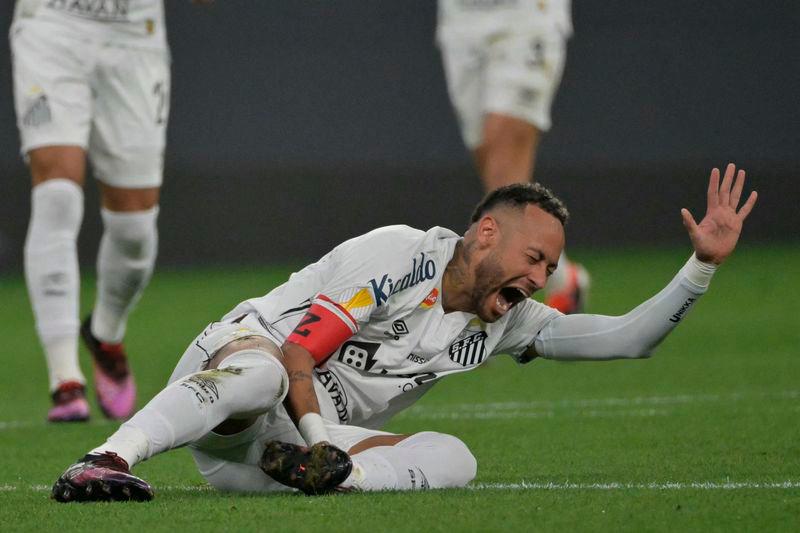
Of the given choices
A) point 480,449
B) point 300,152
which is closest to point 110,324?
point 480,449

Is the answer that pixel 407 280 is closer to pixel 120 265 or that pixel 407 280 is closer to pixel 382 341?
pixel 382 341

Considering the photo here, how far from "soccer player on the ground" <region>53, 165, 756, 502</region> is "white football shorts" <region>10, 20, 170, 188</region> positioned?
6.84 feet

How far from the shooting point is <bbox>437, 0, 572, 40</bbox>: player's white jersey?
8.23 m

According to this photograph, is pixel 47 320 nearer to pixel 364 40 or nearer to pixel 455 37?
pixel 455 37

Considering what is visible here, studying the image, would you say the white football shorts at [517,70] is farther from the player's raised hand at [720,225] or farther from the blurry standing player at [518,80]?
the player's raised hand at [720,225]

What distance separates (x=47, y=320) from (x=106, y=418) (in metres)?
0.48

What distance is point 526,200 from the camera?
13.4ft

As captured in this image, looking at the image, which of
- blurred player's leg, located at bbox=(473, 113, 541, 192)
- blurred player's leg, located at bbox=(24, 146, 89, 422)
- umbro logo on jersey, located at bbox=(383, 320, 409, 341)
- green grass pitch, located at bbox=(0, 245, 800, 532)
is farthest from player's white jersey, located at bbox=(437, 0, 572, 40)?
umbro logo on jersey, located at bbox=(383, 320, 409, 341)

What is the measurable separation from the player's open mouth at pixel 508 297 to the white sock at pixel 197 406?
25.2 inches

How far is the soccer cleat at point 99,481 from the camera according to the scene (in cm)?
356

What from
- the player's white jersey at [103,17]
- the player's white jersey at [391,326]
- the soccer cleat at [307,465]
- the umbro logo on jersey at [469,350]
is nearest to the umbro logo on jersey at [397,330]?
the player's white jersey at [391,326]

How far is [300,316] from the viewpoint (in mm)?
4117

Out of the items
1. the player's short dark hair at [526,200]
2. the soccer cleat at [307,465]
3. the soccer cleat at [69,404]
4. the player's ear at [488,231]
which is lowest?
the soccer cleat at [69,404]

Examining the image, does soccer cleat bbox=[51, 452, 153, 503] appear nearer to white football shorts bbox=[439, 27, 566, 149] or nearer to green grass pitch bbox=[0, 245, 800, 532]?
green grass pitch bbox=[0, 245, 800, 532]
